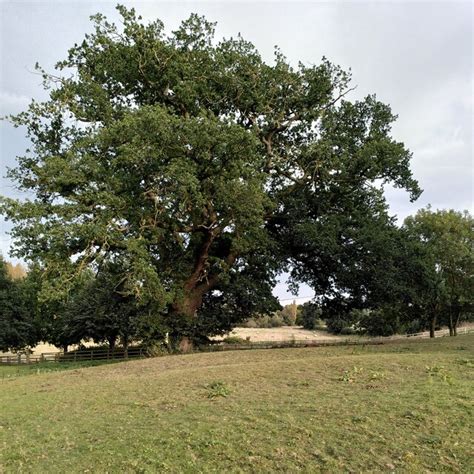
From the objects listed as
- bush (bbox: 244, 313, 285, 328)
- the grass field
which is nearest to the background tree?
the grass field

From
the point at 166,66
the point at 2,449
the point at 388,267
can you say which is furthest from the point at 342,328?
the point at 2,449

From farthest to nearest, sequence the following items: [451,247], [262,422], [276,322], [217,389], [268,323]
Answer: [276,322], [268,323], [451,247], [217,389], [262,422]

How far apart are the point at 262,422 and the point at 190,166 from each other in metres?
12.2

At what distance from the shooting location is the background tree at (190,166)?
16781mm

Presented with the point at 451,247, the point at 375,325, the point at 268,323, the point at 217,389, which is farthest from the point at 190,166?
the point at 268,323

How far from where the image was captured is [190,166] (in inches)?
670

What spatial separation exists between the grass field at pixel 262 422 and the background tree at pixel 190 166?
8171 mm

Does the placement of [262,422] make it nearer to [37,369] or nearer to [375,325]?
[37,369]

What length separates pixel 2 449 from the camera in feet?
20.5

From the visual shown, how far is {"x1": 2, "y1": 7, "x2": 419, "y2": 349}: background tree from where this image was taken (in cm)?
1678

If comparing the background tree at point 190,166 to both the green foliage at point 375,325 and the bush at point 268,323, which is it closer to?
the green foliage at point 375,325

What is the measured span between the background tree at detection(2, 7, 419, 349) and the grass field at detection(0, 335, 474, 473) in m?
8.17

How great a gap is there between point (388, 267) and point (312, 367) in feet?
44.2

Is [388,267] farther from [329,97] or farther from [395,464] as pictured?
[395,464]
